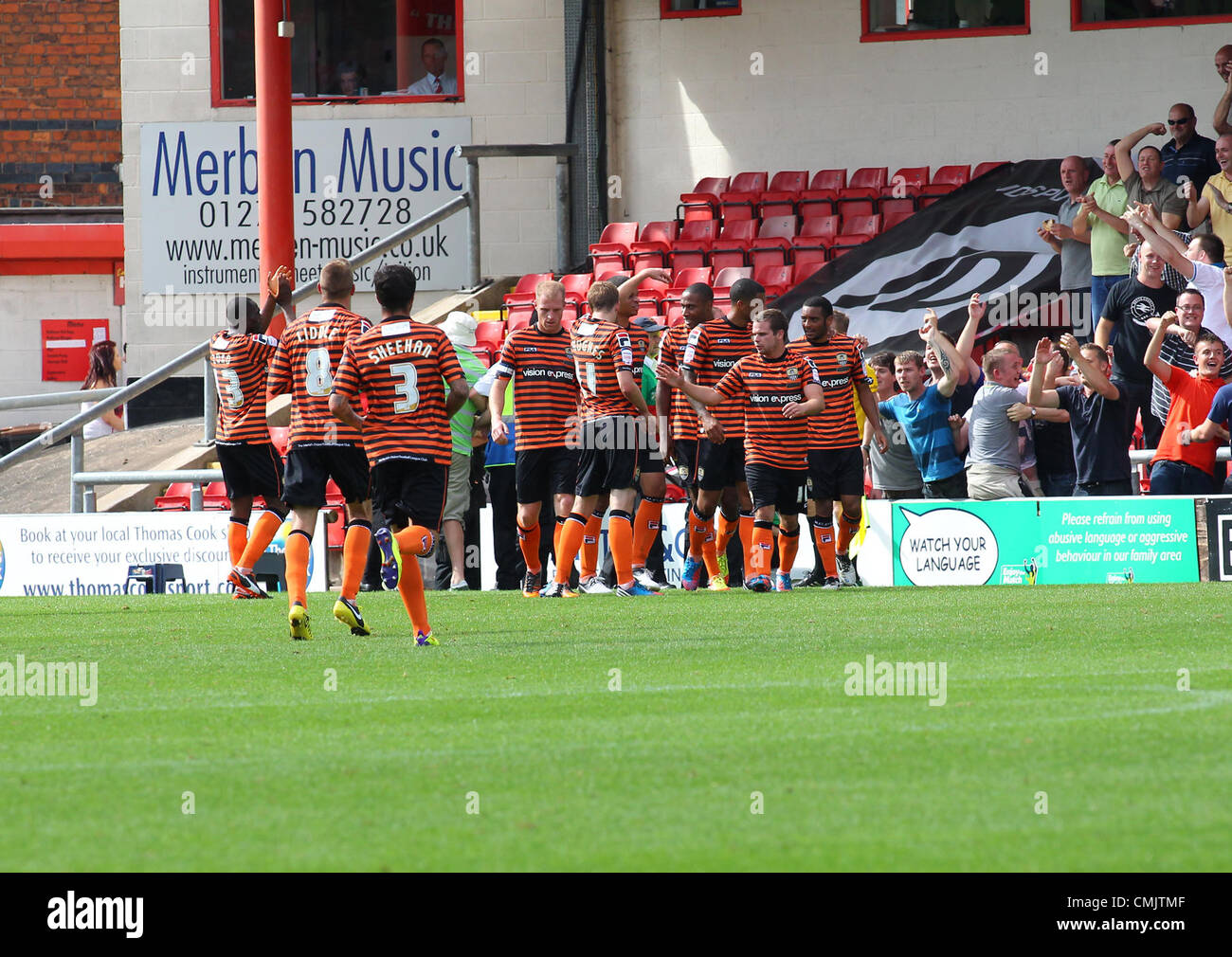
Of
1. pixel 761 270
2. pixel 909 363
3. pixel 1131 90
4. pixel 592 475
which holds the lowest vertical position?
pixel 592 475

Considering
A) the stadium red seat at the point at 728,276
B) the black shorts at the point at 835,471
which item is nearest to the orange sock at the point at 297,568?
the black shorts at the point at 835,471

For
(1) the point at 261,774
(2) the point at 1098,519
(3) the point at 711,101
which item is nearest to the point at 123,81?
(3) the point at 711,101

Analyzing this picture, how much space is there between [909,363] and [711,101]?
389 inches

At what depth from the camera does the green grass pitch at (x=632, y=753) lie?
4.08 metres

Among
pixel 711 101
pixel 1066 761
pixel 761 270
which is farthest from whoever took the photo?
pixel 711 101

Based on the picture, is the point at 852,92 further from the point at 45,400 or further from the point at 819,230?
the point at 45,400

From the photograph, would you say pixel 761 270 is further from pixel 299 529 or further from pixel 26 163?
pixel 26 163

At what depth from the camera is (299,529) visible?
9531 mm

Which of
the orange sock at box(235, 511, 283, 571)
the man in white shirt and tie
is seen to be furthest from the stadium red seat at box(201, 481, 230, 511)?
the man in white shirt and tie

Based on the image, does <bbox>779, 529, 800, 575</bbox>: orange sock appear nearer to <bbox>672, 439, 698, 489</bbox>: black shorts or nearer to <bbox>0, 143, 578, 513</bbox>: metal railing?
<bbox>672, 439, 698, 489</bbox>: black shorts

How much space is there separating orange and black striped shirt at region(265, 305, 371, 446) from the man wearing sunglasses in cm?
1068

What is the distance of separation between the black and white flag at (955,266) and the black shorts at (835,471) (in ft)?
14.2

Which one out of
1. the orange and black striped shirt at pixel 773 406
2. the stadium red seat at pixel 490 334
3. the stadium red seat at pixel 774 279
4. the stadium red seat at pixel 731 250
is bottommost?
the orange and black striped shirt at pixel 773 406

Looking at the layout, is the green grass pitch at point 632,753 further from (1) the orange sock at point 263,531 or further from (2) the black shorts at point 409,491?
(1) the orange sock at point 263,531
